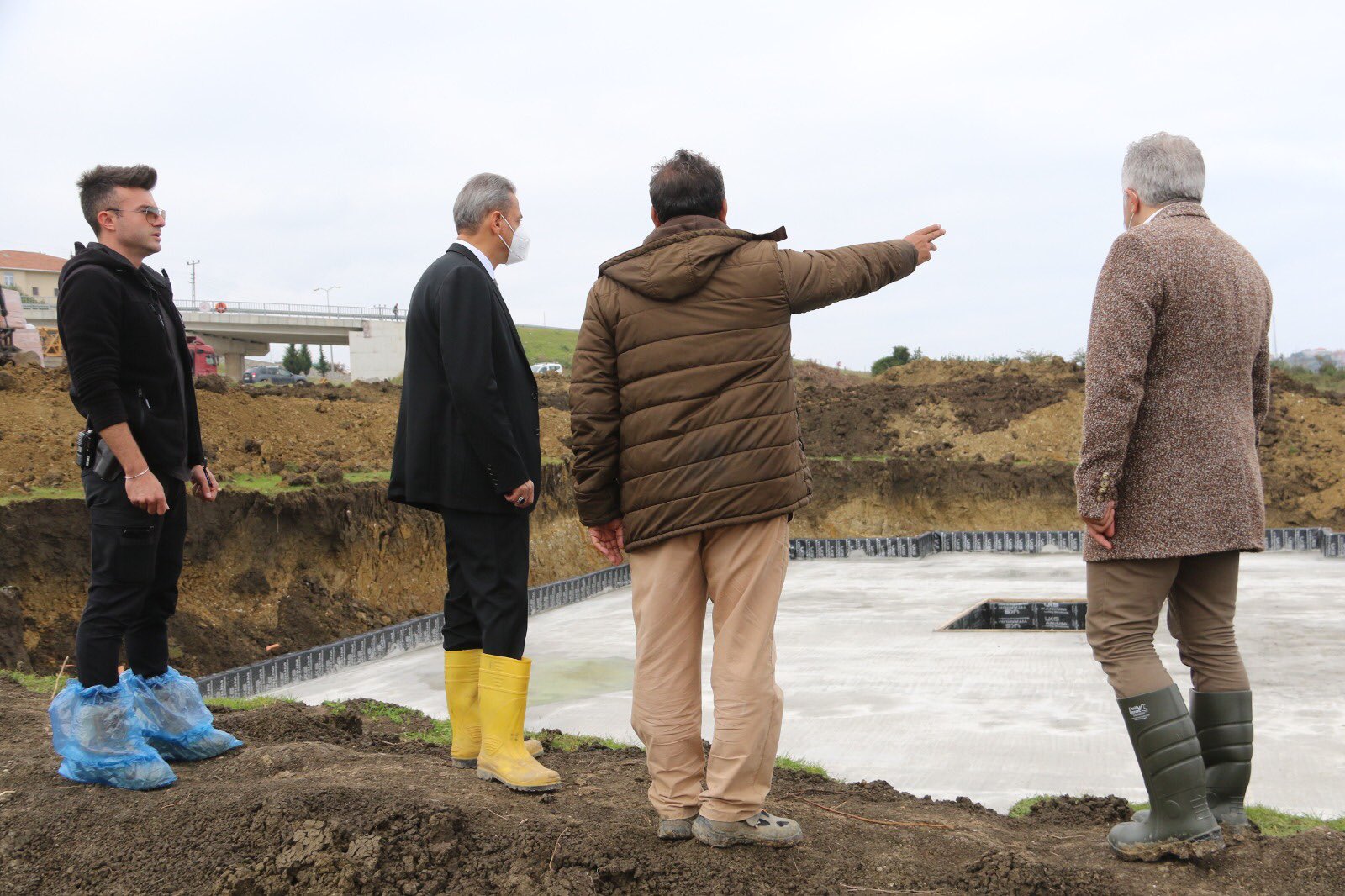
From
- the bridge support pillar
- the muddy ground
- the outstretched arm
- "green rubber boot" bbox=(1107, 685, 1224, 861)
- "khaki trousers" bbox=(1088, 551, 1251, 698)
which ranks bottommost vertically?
the muddy ground

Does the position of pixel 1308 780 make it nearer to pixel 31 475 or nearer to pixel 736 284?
pixel 736 284

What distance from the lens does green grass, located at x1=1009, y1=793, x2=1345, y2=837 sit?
10.9 ft

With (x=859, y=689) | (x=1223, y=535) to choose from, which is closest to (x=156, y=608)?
(x=1223, y=535)

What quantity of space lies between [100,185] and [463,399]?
1.25 metres

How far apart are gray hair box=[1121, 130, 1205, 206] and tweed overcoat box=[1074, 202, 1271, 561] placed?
12 centimetres

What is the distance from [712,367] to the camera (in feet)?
8.20

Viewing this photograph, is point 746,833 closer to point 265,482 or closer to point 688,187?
point 688,187

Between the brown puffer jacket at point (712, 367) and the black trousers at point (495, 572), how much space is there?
527 millimetres

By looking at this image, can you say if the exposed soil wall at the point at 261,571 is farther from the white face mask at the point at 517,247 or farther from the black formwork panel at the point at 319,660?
the white face mask at the point at 517,247

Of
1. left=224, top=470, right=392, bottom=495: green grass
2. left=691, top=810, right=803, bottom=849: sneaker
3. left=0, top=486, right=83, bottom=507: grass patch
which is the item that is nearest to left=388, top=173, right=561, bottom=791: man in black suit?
→ left=691, top=810, right=803, bottom=849: sneaker

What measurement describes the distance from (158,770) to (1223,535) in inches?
110

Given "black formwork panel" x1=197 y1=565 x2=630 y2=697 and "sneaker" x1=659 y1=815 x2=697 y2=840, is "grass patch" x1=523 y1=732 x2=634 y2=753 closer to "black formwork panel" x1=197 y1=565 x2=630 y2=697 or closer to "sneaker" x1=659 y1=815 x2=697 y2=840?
"sneaker" x1=659 y1=815 x2=697 y2=840

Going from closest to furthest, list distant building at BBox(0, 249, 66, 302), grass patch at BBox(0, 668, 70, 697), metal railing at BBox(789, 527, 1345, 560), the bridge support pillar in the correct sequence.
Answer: grass patch at BBox(0, 668, 70, 697) < metal railing at BBox(789, 527, 1345, 560) < the bridge support pillar < distant building at BBox(0, 249, 66, 302)

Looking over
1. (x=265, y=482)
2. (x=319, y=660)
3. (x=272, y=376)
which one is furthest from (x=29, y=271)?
(x=319, y=660)
